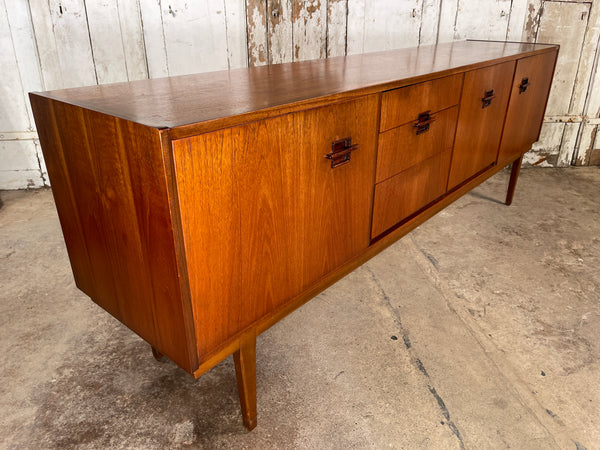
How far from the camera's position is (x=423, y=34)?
305 centimetres

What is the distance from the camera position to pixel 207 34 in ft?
9.02

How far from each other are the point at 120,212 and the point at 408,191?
101cm

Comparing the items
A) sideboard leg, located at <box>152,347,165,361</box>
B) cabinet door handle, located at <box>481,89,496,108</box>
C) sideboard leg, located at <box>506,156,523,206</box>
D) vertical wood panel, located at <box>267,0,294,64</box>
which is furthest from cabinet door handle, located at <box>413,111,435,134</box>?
vertical wood panel, located at <box>267,0,294,64</box>

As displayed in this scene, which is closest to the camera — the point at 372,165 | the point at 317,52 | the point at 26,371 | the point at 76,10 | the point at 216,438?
the point at 216,438

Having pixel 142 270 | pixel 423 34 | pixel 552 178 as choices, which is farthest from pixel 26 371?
pixel 552 178

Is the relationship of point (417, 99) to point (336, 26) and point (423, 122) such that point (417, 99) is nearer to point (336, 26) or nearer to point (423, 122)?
point (423, 122)

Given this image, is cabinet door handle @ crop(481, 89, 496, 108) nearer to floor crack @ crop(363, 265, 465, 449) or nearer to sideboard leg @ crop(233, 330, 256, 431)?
floor crack @ crop(363, 265, 465, 449)

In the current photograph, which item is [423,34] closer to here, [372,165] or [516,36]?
[516,36]

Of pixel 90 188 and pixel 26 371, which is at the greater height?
pixel 90 188

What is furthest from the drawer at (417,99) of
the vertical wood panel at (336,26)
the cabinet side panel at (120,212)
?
the vertical wood panel at (336,26)

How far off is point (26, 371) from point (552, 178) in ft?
10.7

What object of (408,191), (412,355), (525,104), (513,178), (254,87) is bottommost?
(412,355)

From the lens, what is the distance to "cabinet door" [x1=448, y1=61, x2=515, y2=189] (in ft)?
5.99

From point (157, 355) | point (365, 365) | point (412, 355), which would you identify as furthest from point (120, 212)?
point (412, 355)
